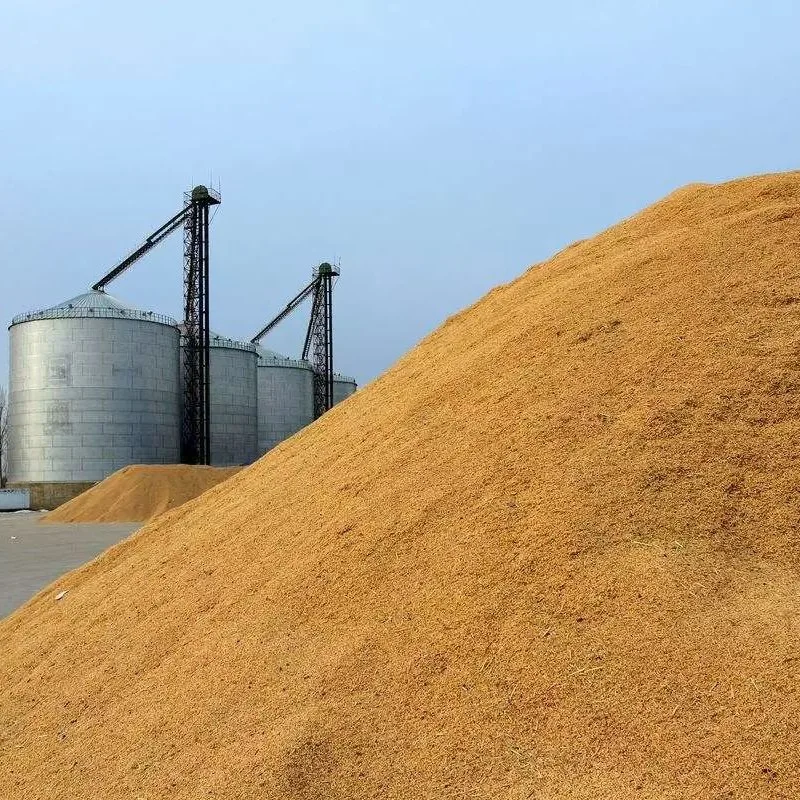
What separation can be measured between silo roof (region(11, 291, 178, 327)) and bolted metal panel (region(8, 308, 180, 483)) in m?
0.07

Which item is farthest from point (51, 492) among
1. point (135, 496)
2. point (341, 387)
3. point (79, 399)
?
point (341, 387)

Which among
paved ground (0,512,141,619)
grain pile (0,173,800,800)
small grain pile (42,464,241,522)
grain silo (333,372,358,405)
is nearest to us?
grain pile (0,173,800,800)

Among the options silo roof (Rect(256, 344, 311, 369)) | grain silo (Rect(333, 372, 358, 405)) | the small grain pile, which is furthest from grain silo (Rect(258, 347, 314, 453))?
the small grain pile

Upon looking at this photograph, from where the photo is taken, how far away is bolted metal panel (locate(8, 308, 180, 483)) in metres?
29.9

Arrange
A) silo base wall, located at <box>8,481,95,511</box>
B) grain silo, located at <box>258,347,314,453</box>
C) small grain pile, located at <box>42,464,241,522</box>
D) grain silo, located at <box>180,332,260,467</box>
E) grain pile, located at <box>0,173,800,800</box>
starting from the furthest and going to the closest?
grain silo, located at <box>258,347,314,453</box>
grain silo, located at <box>180,332,260,467</box>
silo base wall, located at <box>8,481,95,511</box>
small grain pile, located at <box>42,464,241,522</box>
grain pile, located at <box>0,173,800,800</box>

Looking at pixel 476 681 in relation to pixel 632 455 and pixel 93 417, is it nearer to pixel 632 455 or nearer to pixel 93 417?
pixel 632 455

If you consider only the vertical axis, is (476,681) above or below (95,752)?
above

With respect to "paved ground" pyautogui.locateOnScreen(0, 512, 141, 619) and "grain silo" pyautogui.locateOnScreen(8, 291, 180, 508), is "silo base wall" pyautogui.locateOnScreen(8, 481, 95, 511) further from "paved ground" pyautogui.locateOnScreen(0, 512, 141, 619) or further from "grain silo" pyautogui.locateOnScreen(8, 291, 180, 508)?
"paved ground" pyautogui.locateOnScreen(0, 512, 141, 619)

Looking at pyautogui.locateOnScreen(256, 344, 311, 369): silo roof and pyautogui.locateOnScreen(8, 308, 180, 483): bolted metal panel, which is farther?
pyautogui.locateOnScreen(256, 344, 311, 369): silo roof

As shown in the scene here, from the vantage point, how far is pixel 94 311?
1219 inches

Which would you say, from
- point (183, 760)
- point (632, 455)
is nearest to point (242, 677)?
point (183, 760)

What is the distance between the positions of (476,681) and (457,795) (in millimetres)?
440

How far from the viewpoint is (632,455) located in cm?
368

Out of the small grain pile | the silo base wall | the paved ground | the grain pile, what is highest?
the grain pile
